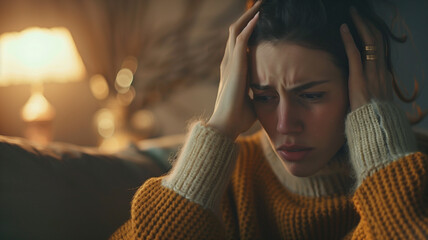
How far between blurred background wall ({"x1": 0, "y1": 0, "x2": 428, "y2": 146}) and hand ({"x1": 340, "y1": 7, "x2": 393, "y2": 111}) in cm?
3

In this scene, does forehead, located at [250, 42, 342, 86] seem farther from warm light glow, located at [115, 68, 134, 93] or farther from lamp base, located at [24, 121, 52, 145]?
lamp base, located at [24, 121, 52, 145]

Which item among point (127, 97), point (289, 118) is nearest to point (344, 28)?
point (289, 118)

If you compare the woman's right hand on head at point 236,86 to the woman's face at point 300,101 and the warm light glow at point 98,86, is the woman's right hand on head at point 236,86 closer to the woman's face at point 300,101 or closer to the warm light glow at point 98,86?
the woman's face at point 300,101

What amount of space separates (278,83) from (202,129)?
0.14m

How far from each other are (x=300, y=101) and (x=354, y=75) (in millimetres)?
89

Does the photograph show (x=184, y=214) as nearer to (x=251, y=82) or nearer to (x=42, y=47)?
(x=251, y=82)

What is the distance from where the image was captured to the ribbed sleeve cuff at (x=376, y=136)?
505mm

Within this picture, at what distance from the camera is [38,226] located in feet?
1.79

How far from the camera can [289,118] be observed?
520 mm

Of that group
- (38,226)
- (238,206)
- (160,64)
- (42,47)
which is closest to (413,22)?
(238,206)

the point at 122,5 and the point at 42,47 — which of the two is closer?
the point at 42,47

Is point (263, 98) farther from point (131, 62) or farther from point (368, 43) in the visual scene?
point (131, 62)

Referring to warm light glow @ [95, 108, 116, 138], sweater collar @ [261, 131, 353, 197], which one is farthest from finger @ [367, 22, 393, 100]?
warm light glow @ [95, 108, 116, 138]

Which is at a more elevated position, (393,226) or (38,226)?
(38,226)
